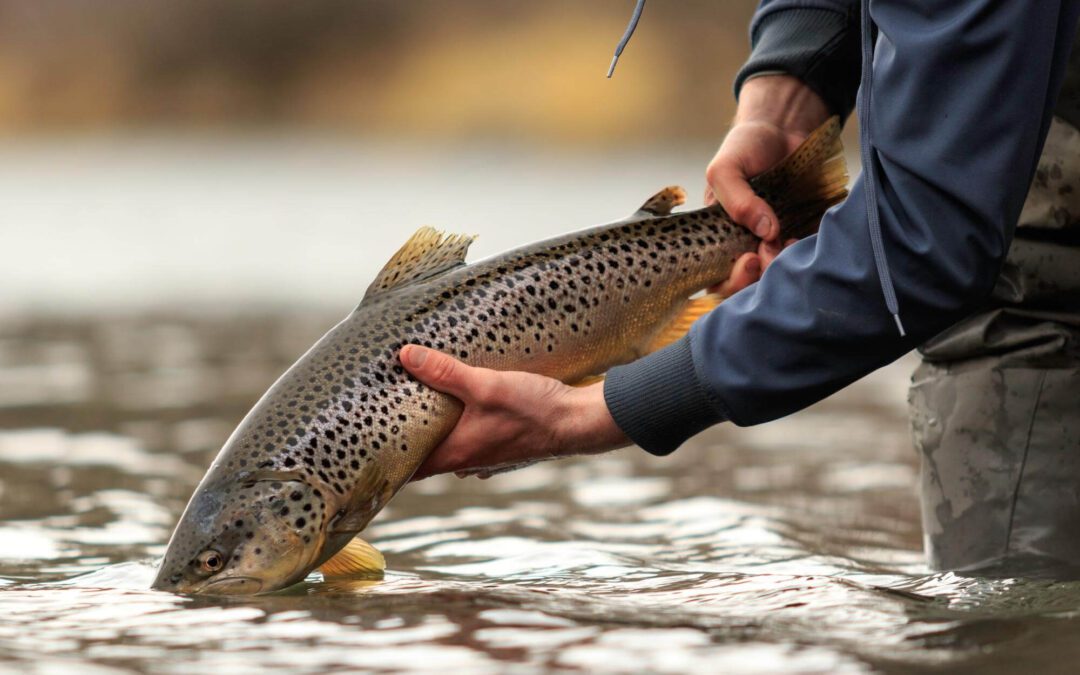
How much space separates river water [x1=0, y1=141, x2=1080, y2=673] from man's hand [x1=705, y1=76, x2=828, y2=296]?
0.73m

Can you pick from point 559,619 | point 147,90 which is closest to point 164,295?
point 559,619

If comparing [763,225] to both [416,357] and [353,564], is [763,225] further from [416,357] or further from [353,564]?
[353,564]

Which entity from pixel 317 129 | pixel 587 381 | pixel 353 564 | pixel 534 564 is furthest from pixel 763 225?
pixel 317 129

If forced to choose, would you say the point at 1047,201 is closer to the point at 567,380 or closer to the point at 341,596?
the point at 567,380

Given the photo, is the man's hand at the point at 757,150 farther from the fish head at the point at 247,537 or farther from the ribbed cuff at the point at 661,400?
the fish head at the point at 247,537

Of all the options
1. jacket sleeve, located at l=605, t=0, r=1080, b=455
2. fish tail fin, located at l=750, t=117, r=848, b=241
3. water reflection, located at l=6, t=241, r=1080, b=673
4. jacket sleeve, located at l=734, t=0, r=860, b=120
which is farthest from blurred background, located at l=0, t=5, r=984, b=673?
jacket sleeve, located at l=734, t=0, r=860, b=120

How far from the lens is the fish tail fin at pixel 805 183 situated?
3.29 meters

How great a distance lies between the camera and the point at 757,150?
11.7ft

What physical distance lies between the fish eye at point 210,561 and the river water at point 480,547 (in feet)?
0.32

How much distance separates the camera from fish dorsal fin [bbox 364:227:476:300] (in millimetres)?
3127

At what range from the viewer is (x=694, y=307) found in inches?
128

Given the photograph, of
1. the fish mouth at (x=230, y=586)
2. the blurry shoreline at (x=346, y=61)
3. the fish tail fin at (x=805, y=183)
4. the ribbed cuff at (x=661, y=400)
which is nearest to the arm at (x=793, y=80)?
the fish tail fin at (x=805, y=183)

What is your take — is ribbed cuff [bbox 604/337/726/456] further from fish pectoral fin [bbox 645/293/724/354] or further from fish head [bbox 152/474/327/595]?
fish head [bbox 152/474/327/595]

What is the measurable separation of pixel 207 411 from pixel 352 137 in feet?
103
